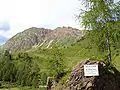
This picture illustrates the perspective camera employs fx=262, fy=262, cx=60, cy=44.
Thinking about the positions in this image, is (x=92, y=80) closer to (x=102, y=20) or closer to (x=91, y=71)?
(x=91, y=71)

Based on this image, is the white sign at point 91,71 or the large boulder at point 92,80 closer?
the white sign at point 91,71

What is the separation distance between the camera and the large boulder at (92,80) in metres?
26.6

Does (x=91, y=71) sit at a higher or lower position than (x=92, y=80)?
higher

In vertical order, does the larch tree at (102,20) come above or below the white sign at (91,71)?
above

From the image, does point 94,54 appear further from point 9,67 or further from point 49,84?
point 9,67

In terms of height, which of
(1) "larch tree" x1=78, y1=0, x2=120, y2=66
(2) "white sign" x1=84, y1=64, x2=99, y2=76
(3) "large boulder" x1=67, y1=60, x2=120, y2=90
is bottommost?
(3) "large boulder" x1=67, y1=60, x2=120, y2=90

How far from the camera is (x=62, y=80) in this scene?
1179 inches

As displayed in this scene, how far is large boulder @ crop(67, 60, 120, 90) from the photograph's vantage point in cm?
2664

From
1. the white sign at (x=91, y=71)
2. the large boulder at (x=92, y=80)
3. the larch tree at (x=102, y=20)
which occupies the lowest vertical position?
the large boulder at (x=92, y=80)

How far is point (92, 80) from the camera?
87.1 ft

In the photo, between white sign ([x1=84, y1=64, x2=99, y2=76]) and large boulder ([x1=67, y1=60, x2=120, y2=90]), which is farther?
large boulder ([x1=67, y1=60, x2=120, y2=90])

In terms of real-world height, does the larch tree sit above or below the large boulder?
above

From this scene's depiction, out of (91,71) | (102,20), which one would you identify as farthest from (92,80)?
(102,20)

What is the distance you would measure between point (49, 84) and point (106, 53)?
28.2 feet
